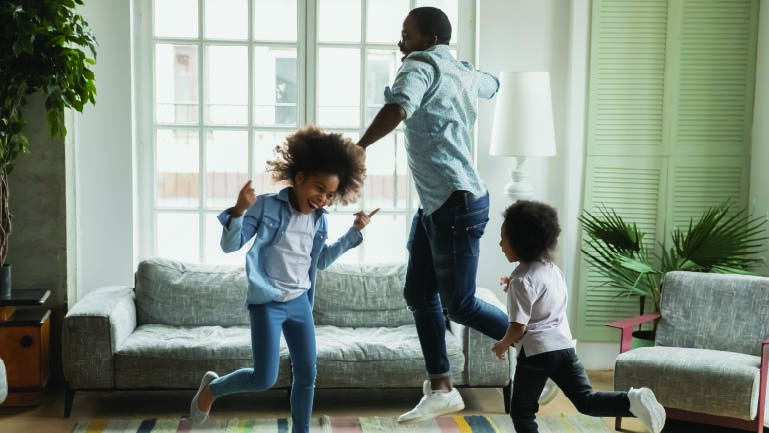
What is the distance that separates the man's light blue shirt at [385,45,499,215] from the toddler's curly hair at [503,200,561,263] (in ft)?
0.49

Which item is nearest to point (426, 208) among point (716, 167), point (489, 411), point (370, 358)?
point (370, 358)

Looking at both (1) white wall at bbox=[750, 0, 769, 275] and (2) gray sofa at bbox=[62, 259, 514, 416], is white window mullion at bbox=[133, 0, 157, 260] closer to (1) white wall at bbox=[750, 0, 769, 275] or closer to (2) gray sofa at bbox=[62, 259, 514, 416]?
(2) gray sofa at bbox=[62, 259, 514, 416]

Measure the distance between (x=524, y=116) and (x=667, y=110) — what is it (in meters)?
0.96

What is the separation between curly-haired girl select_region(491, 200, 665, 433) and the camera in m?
3.14

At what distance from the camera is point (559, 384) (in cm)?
327

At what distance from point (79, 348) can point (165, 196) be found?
119 centimetres

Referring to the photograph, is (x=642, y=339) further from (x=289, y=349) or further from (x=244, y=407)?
(x=289, y=349)

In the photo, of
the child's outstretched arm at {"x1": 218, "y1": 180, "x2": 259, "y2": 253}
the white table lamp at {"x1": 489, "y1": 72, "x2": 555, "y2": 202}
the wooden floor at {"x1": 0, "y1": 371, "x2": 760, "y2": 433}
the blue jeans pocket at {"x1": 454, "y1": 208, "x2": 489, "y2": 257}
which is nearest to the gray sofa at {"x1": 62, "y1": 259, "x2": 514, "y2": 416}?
the wooden floor at {"x1": 0, "y1": 371, "x2": 760, "y2": 433}

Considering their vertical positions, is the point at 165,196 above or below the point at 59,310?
above

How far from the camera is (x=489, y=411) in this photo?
459 centimetres

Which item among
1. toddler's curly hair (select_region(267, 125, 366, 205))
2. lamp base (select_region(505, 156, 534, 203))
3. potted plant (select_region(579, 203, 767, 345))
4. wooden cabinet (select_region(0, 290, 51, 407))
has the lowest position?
wooden cabinet (select_region(0, 290, 51, 407))

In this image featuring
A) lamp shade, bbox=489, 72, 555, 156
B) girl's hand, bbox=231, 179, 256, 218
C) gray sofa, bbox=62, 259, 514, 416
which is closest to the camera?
girl's hand, bbox=231, 179, 256, 218

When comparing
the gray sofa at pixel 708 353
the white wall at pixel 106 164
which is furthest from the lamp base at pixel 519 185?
the white wall at pixel 106 164

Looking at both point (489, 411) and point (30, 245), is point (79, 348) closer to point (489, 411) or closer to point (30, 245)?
point (30, 245)
